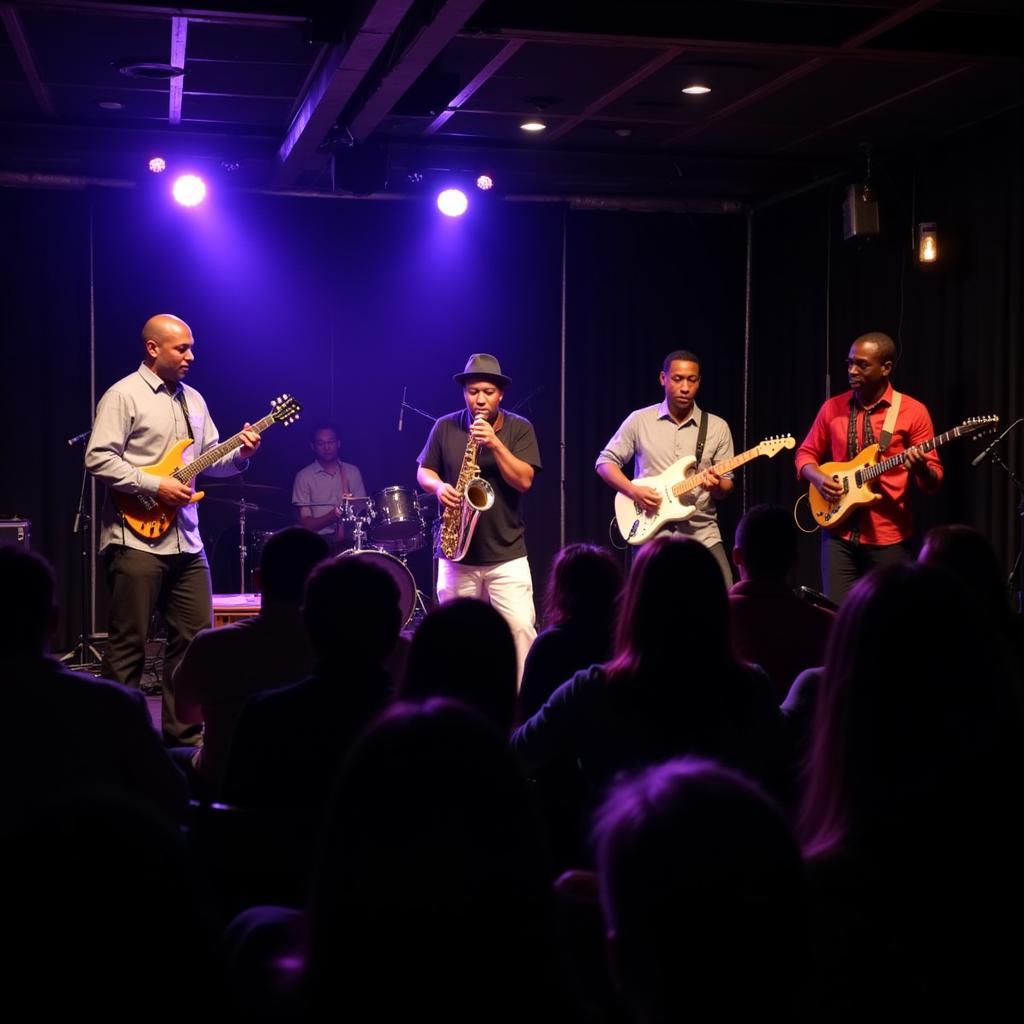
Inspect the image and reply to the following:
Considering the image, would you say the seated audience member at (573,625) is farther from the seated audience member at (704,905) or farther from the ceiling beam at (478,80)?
the ceiling beam at (478,80)

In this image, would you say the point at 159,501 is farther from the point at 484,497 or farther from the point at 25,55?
the point at 25,55

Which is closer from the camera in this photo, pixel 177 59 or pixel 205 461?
pixel 205 461

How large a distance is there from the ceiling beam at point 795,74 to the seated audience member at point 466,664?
4.73 meters

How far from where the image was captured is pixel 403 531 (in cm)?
972

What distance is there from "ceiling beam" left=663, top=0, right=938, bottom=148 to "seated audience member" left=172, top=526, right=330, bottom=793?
14.5 ft

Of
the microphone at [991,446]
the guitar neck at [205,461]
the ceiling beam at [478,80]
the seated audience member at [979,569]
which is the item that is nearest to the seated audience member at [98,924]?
the seated audience member at [979,569]

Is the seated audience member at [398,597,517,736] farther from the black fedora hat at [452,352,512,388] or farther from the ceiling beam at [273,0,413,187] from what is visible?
the black fedora hat at [452,352,512,388]

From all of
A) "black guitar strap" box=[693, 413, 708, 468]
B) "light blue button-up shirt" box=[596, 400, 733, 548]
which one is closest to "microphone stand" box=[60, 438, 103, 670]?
"light blue button-up shirt" box=[596, 400, 733, 548]

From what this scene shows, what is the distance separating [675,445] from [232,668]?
4.48 metres

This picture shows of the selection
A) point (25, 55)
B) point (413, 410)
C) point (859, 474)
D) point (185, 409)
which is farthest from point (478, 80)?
point (413, 410)

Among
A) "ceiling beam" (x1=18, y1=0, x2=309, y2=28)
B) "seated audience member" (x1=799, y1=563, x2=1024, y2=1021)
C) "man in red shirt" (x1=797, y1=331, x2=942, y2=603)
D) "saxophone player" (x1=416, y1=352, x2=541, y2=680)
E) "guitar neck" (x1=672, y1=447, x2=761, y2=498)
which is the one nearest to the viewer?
"seated audience member" (x1=799, y1=563, x2=1024, y2=1021)

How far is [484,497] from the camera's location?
258 inches

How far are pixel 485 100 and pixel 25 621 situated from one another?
5978 mm

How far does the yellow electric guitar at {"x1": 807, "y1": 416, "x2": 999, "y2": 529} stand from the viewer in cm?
669
